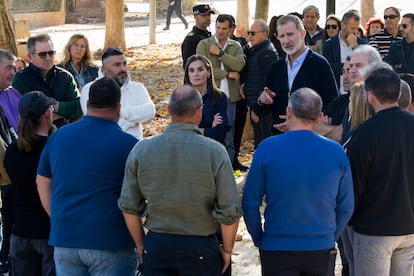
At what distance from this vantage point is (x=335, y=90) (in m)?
6.80

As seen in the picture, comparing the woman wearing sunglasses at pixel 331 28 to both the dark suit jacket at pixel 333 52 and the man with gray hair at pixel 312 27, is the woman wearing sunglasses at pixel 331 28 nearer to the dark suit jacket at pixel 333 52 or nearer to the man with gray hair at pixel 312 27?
the man with gray hair at pixel 312 27

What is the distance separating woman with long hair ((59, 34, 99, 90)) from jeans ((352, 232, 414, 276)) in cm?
421

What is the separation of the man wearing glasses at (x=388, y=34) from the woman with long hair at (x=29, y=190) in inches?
246

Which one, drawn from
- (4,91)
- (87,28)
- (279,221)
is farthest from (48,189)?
(87,28)

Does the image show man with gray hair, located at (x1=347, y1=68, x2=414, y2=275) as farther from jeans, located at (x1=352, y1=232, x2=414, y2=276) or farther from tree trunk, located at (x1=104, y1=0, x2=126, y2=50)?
tree trunk, located at (x1=104, y1=0, x2=126, y2=50)

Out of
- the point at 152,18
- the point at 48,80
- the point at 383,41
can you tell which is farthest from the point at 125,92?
the point at 152,18

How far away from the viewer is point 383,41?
1021 cm

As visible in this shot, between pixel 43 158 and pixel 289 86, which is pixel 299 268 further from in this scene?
pixel 289 86

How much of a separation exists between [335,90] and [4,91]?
3.04 m

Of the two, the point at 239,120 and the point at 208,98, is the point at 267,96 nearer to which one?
the point at 208,98

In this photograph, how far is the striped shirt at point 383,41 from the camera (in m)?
10.1

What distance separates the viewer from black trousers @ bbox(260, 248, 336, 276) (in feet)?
14.1

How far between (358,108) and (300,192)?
106 cm

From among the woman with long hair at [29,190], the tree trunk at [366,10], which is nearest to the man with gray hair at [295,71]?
the woman with long hair at [29,190]
